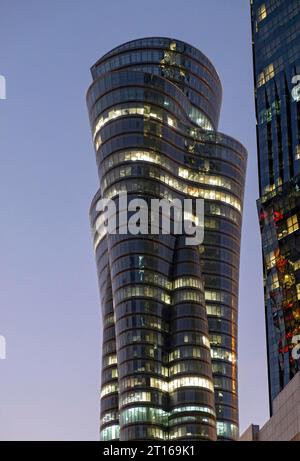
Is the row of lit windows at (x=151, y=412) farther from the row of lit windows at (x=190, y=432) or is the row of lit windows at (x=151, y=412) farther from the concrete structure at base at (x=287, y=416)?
the concrete structure at base at (x=287, y=416)

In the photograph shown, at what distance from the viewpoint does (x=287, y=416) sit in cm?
8619

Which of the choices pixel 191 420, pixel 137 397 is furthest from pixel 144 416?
pixel 191 420

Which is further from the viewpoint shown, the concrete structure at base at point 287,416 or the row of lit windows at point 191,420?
the row of lit windows at point 191,420

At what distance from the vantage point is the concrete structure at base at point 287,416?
83.1 m

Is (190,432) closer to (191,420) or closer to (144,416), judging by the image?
(191,420)

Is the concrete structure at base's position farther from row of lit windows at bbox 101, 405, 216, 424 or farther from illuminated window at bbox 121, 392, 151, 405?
illuminated window at bbox 121, 392, 151, 405

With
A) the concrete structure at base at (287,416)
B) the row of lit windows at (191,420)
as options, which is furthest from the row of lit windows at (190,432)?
the concrete structure at base at (287,416)

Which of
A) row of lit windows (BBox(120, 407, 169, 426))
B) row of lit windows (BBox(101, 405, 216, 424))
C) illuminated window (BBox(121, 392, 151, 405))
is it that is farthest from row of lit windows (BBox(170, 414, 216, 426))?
illuminated window (BBox(121, 392, 151, 405))
